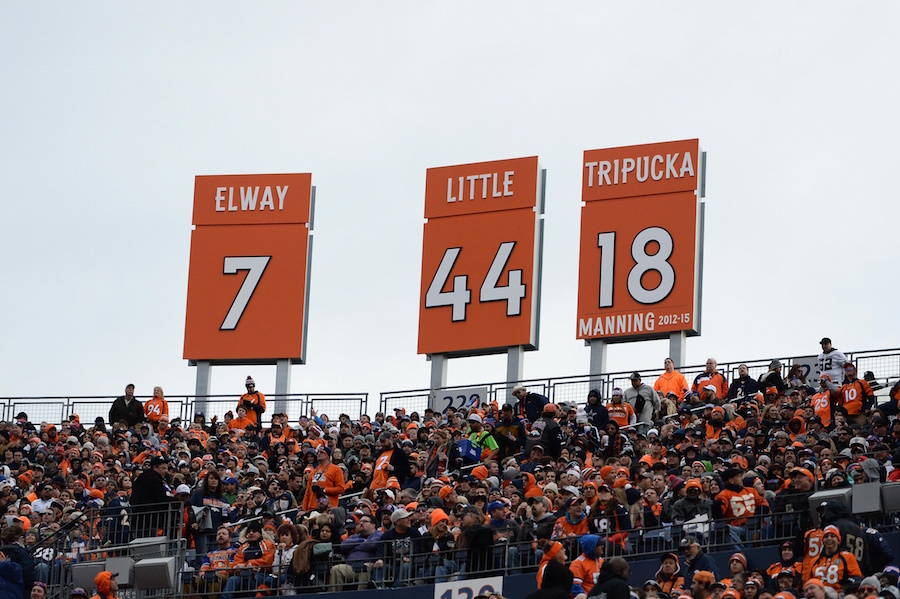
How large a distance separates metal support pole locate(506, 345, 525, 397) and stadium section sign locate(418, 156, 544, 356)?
7.6 inches

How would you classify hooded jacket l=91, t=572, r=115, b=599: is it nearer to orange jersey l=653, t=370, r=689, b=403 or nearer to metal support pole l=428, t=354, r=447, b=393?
orange jersey l=653, t=370, r=689, b=403

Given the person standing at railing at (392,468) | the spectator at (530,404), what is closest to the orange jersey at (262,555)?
the person standing at railing at (392,468)

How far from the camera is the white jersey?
85.7ft

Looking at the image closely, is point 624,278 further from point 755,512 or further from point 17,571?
point 17,571

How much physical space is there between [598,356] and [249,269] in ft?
26.4

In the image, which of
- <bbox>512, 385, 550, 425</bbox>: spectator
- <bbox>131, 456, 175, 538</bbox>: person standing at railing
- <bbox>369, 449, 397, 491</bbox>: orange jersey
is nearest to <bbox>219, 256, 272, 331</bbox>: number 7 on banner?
<bbox>512, 385, 550, 425</bbox>: spectator

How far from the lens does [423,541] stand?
2133 centimetres

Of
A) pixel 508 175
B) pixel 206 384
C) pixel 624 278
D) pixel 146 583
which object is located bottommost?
pixel 146 583

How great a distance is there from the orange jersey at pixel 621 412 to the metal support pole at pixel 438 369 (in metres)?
8.43

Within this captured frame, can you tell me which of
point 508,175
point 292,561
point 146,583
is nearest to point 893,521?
point 292,561

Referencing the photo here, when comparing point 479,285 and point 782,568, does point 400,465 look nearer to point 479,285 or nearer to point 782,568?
point 782,568

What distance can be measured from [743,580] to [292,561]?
6.55 m

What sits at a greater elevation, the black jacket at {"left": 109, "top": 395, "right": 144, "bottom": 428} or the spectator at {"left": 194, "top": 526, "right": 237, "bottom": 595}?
the black jacket at {"left": 109, "top": 395, "right": 144, "bottom": 428}

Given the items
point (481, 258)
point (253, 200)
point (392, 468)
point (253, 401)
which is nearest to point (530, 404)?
point (392, 468)
